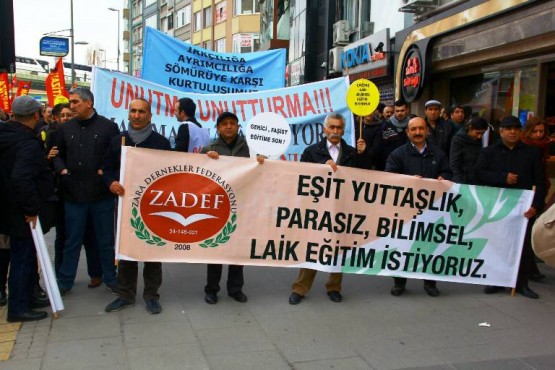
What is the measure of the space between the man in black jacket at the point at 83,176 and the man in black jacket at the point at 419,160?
2.70 metres

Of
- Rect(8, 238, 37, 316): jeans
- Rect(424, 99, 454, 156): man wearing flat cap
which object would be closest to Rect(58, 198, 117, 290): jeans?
Rect(8, 238, 37, 316): jeans

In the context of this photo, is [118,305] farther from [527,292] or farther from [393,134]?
[393,134]

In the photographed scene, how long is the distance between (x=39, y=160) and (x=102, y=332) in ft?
4.74

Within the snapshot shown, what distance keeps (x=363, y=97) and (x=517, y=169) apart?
1.99 metres

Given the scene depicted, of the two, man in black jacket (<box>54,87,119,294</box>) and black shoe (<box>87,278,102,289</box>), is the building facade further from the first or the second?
black shoe (<box>87,278,102,289</box>)

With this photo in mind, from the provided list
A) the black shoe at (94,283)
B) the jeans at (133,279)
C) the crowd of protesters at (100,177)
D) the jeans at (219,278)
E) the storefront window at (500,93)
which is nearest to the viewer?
the crowd of protesters at (100,177)

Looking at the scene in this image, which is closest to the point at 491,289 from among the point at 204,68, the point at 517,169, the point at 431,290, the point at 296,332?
the point at 431,290

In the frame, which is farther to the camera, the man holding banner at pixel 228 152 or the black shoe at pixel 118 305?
the man holding banner at pixel 228 152

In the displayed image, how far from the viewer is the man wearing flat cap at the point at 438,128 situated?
302 inches

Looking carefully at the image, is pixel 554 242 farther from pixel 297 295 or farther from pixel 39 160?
pixel 39 160

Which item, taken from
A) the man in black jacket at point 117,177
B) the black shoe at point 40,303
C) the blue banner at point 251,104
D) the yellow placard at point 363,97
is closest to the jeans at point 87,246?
the black shoe at point 40,303

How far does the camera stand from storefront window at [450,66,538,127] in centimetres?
877

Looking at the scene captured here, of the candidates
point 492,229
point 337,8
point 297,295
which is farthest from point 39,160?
point 337,8

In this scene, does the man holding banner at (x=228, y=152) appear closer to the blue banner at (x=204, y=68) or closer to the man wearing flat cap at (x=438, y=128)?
the blue banner at (x=204, y=68)
